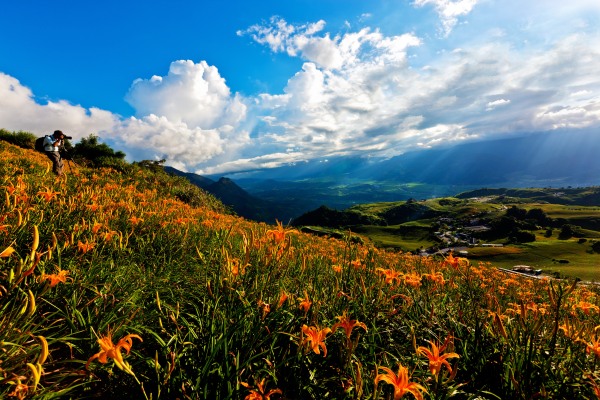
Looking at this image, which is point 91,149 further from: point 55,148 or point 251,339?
point 251,339

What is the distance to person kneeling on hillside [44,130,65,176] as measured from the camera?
11875 mm

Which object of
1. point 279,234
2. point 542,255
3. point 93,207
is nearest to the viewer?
point 279,234

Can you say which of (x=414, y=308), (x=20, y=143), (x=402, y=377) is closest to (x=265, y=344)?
(x=402, y=377)

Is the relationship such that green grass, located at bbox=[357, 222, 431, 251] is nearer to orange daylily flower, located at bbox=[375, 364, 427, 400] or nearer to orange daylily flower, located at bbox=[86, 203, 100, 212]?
orange daylily flower, located at bbox=[86, 203, 100, 212]

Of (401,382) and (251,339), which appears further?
(251,339)

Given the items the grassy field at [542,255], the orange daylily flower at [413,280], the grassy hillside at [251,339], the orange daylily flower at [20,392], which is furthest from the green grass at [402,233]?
the orange daylily flower at [20,392]

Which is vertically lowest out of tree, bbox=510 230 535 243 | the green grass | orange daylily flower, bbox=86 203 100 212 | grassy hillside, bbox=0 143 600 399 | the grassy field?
the green grass

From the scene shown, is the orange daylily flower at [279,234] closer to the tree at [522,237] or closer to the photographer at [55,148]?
the photographer at [55,148]

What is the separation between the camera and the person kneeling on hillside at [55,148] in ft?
39.0

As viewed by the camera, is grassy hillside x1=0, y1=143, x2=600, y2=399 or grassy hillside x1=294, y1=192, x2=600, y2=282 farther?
grassy hillside x1=294, y1=192, x2=600, y2=282

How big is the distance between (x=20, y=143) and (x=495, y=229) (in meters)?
135

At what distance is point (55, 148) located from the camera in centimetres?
1209

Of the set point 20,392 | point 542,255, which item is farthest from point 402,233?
point 20,392

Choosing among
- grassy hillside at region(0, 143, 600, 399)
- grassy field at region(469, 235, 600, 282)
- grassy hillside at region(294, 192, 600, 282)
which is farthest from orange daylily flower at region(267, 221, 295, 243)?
grassy field at region(469, 235, 600, 282)
